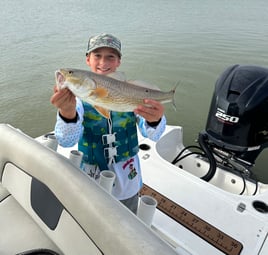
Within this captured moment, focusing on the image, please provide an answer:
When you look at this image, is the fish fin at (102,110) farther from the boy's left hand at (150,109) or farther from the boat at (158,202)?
the boat at (158,202)

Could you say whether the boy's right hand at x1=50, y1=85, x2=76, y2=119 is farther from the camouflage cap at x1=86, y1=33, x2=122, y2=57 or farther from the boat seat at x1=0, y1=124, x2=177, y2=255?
the camouflage cap at x1=86, y1=33, x2=122, y2=57

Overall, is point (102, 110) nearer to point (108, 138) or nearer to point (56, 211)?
point (108, 138)

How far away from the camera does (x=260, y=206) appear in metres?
2.08

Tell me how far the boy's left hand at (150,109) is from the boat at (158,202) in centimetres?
41

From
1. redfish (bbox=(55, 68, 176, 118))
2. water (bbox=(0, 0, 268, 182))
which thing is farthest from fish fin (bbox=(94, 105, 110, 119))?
water (bbox=(0, 0, 268, 182))

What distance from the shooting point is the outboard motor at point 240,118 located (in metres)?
2.51

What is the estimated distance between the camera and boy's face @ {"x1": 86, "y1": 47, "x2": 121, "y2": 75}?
1.62m

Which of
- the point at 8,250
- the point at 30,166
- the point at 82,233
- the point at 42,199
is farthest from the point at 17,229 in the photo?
the point at 82,233

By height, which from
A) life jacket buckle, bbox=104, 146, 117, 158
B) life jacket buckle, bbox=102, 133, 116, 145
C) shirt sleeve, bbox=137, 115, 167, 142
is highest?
shirt sleeve, bbox=137, 115, 167, 142

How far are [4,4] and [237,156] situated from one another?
13599 millimetres

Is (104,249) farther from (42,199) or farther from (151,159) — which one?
(151,159)

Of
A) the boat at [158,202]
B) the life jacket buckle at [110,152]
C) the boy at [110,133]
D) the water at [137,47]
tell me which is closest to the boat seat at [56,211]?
the boat at [158,202]

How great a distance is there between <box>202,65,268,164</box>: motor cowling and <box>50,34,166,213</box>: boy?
1.10 m

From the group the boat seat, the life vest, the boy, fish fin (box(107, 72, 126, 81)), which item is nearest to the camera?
the boat seat
